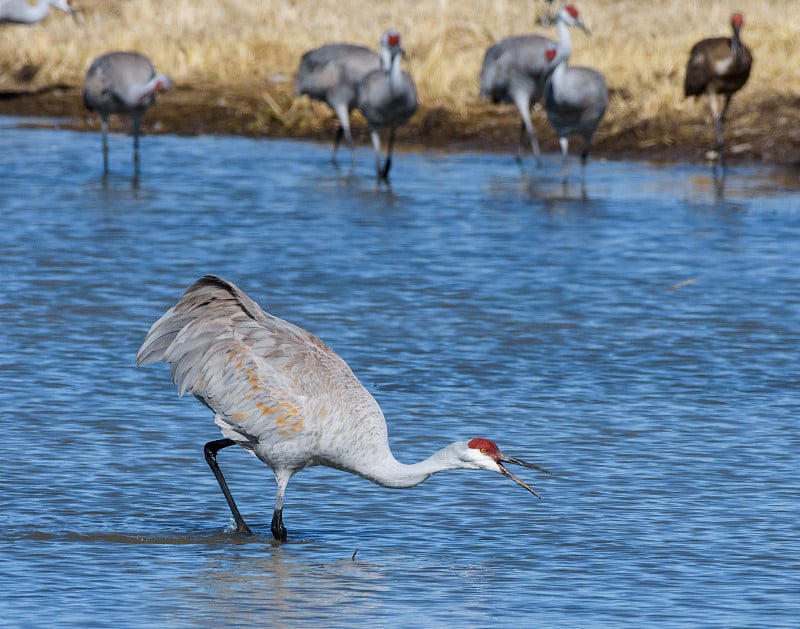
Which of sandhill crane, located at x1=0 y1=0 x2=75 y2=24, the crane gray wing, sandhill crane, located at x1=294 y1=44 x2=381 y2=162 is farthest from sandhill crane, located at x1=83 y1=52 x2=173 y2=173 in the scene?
the crane gray wing

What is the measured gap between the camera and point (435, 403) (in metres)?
8.16

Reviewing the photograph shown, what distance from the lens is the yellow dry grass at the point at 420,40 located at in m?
18.7

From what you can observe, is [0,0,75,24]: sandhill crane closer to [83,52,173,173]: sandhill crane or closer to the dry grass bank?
the dry grass bank

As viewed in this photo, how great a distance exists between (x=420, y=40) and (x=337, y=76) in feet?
14.6

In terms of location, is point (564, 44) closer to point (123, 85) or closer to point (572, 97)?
point (572, 97)

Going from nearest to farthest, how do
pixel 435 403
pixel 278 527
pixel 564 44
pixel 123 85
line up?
pixel 278 527, pixel 435 403, pixel 564 44, pixel 123 85

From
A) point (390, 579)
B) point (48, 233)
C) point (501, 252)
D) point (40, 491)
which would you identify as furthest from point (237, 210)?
point (390, 579)

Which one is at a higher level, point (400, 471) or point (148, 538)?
point (400, 471)

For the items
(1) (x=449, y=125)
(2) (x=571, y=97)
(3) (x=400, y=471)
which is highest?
(2) (x=571, y=97)

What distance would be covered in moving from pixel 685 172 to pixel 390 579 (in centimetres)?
1111

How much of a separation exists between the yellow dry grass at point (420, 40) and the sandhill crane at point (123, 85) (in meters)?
2.77

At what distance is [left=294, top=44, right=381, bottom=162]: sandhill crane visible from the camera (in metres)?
Answer: 17.2

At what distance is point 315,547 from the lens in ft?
20.1

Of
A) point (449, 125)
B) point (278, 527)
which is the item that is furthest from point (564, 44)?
point (278, 527)
